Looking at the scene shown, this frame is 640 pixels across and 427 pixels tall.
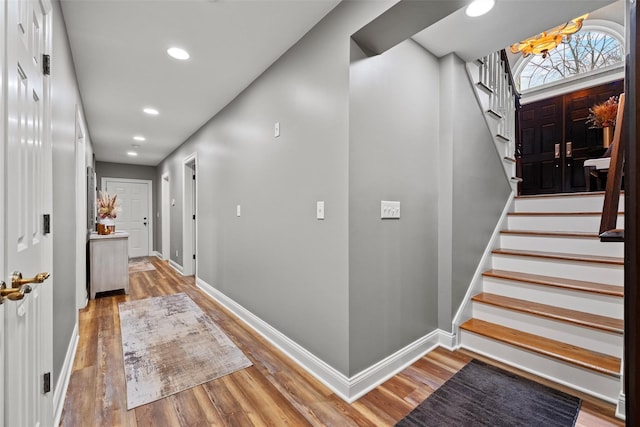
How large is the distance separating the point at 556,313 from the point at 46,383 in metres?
3.13

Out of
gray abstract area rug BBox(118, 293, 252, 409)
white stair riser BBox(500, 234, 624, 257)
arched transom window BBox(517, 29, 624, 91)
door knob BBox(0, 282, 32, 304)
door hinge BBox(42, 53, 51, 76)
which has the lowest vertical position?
gray abstract area rug BBox(118, 293, 252, 409)

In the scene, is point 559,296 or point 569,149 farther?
point 569,149

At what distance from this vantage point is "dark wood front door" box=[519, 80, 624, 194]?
15.2ft

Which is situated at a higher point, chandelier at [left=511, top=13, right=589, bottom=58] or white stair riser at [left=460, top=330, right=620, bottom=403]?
chandelier at [left=511, top=13, right=589, bottom=58]

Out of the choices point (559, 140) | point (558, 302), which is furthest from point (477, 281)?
point (559, 140)

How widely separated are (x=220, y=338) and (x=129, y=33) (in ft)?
8.40

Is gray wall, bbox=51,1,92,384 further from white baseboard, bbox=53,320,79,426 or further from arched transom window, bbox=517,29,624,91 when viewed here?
arched transom window, bbox=517,29,624,91

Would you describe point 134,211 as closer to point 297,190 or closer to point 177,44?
point 177,44

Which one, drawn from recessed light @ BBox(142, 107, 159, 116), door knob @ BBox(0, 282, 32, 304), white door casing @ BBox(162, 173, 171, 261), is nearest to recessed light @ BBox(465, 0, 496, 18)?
door knob @ BBox(0, 282, 32, 304)

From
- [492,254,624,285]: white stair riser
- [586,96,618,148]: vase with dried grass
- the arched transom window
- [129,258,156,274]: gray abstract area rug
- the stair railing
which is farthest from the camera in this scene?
[129,258,156,274]: gray abstract area rug

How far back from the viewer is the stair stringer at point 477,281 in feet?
7.73

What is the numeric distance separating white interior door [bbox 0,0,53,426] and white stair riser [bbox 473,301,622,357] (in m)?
2.84

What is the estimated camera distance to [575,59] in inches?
190

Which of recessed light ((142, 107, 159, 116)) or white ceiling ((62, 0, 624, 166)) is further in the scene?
recessed light ((142, 107, 159, 116))
